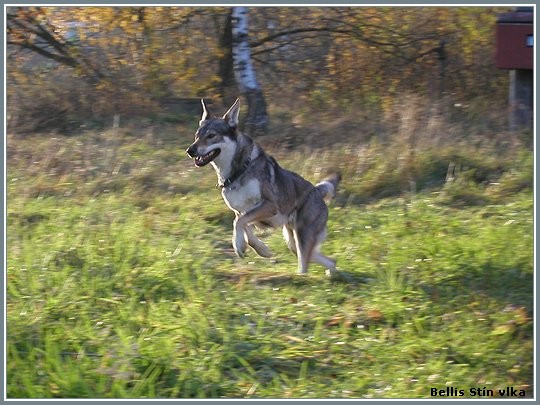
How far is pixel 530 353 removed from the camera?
5168mm

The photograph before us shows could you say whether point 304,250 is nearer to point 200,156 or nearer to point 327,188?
point 327,188

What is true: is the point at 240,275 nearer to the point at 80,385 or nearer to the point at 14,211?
the point at 80,385

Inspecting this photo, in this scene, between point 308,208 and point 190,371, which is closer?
point 190,371

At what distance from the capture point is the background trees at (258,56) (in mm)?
14328

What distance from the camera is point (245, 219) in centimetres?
686

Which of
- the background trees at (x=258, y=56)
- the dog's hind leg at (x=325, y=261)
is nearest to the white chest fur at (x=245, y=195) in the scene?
→ the dog's hind leg at (x=325, y=261)

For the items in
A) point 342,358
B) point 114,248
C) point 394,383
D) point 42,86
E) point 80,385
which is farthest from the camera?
point 42,86

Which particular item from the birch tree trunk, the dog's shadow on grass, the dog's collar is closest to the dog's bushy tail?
the dog's collar

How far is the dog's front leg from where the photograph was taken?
6.83 metres

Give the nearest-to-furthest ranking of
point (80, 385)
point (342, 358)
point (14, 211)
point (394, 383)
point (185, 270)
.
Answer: point (80, 385), point (394, 383), point (342, 358), point (185, 270), point (14, 211)

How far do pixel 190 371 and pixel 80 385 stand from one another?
2.28 feet

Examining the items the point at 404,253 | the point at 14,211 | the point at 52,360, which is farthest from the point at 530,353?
the point at 14,211

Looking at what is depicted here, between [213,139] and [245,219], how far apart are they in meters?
0.78

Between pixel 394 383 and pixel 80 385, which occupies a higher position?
pixel 80 385
